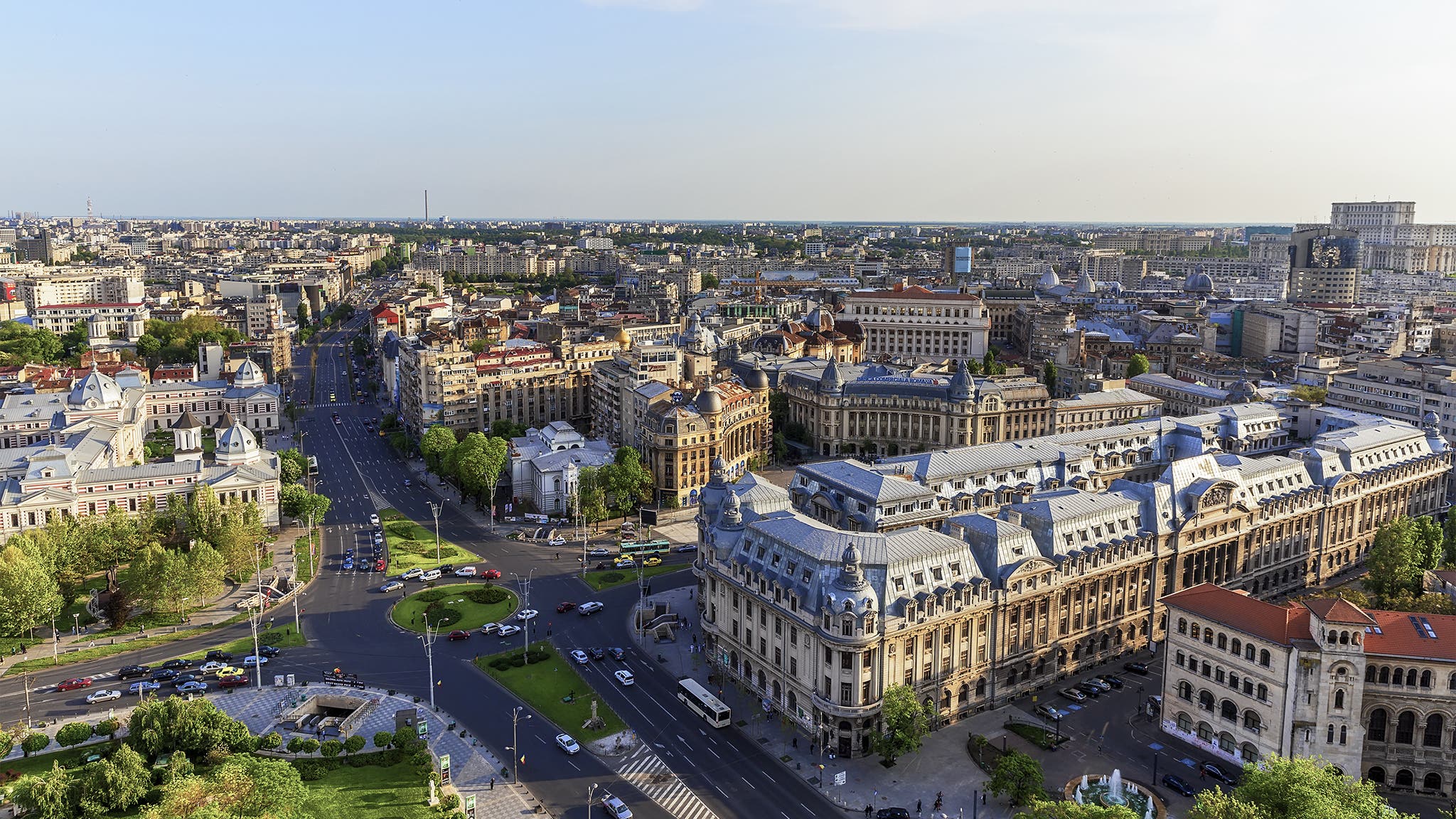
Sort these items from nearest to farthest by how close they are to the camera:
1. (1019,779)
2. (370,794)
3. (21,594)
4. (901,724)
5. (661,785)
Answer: (1019,779) < (370,794) < (901,724) < (661,785) < (21,594)

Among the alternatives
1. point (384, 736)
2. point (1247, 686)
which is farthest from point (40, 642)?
point (1247, 686)

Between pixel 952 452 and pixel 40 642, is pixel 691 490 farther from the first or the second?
pixel 40 642

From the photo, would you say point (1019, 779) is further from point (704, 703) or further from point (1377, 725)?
point (1377, 725)

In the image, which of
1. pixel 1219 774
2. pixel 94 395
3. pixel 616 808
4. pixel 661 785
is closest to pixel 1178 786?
pixel 1219 774

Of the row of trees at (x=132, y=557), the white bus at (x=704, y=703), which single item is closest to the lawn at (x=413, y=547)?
the row of trees at (x=132, y=557)

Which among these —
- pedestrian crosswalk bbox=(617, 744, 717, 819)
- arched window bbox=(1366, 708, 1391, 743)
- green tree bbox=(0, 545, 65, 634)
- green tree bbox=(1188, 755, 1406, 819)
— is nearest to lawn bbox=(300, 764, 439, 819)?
pedestrian crosswalk bbox=(617, 744, 717, 819)

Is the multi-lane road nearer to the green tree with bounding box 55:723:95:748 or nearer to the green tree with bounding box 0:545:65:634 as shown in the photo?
the green tree with bounding box 0:545:65:634

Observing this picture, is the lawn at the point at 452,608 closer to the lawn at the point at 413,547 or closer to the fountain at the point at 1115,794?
the lawn at the point at 413,547

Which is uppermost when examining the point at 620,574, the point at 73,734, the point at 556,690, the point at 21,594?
the point at 21,594
